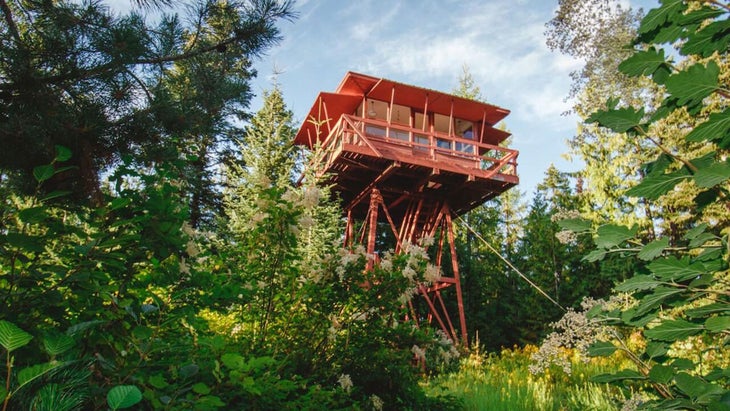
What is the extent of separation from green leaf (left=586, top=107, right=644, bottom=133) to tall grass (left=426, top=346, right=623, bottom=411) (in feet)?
10.2

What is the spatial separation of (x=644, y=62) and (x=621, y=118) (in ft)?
0.54

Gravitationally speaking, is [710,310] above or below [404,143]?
below

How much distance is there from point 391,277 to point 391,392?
1.08 meters

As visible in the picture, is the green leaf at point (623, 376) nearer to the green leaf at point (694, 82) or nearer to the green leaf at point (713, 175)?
the green leaf at point (713, 175)

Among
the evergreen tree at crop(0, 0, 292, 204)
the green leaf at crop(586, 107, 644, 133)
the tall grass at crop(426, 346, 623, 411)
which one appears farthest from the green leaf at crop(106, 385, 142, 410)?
the tall grass at crop(426, 346, 623, 411)

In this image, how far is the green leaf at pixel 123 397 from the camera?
81cm

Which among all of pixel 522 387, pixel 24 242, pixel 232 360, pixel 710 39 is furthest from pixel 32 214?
pixel 522 387

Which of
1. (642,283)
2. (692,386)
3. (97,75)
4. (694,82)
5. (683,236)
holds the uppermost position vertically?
(97,75)

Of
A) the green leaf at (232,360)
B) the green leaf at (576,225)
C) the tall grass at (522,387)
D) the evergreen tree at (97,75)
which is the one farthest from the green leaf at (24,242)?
the tall grass at (522,387)

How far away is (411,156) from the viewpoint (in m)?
10.4

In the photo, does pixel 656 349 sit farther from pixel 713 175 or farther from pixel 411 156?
pixel 411 156

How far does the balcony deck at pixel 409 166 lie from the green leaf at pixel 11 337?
9.19 metres

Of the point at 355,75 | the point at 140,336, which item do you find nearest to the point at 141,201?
the point at 140,336

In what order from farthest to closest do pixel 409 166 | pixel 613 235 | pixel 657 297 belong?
pixel 409 166, pixel 613 235, pixel 657 297
